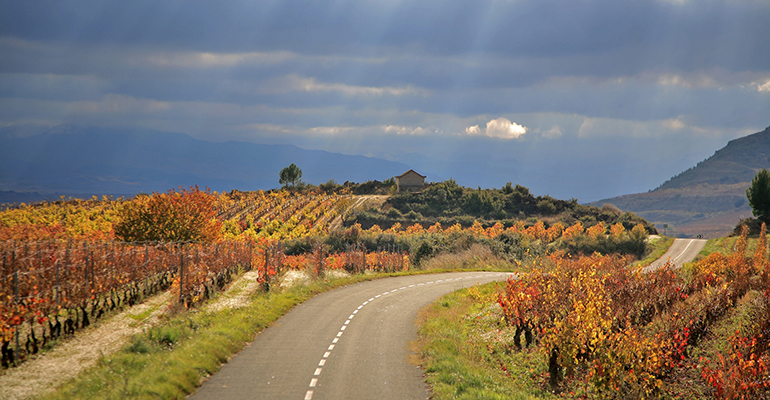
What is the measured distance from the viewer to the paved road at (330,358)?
457 inches

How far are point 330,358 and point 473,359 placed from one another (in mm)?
4566

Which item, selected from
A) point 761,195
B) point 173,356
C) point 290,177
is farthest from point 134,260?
point 290,177

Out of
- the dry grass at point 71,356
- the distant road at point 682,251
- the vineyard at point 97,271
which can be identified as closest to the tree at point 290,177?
the vineyard at point 97,271

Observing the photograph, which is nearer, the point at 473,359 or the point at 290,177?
the point at 473,359

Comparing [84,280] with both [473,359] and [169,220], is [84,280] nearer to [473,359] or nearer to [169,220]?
[473,359]

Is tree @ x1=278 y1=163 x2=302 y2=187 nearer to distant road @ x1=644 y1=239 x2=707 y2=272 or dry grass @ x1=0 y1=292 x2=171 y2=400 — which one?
distant road @ x1=644 y1=239 x2=707 y2=272

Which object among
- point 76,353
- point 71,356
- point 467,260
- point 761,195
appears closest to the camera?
point 71,356

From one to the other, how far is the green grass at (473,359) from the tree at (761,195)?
7793 centimetres

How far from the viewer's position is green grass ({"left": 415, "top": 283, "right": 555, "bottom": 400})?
40.4 feet

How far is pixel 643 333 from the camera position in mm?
13898

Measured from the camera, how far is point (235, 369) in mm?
13258

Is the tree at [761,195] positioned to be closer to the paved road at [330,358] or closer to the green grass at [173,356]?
the paved road at [330,358]

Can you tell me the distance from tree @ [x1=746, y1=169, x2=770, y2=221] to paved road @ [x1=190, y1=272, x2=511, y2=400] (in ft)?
258

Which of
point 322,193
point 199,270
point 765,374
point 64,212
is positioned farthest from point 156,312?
point 322,193
